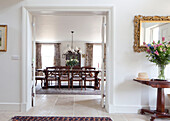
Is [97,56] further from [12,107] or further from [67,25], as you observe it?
[12,107]

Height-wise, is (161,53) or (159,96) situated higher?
(161,53)

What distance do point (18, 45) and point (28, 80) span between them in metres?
0.79

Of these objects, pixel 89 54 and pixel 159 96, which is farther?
pixel 89 54

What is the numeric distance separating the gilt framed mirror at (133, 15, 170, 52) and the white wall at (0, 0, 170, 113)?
4.0 inches

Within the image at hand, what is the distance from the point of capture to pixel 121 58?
326 centimetres

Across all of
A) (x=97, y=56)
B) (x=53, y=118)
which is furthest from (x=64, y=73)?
(x=97, y=56)

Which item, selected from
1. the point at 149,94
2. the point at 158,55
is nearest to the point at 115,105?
the point at 149,94

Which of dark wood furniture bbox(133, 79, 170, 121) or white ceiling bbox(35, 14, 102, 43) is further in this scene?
white ceiling bbox(35, 14, 102, 43)

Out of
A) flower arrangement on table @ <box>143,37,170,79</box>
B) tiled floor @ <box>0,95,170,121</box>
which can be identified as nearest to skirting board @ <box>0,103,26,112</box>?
tiled floor @ <box>0,95,170,121</box>

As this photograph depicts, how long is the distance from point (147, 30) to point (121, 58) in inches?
32.0

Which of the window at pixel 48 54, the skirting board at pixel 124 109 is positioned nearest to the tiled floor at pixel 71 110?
the skirting board at pixel 124 109

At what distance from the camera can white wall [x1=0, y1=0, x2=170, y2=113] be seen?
3.24 metres

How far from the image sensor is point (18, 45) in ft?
10.8

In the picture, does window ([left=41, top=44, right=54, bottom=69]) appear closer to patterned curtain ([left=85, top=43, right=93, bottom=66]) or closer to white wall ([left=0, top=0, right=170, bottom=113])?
patterned curtain ([left=85, top=43, right=93, bottom=66])
